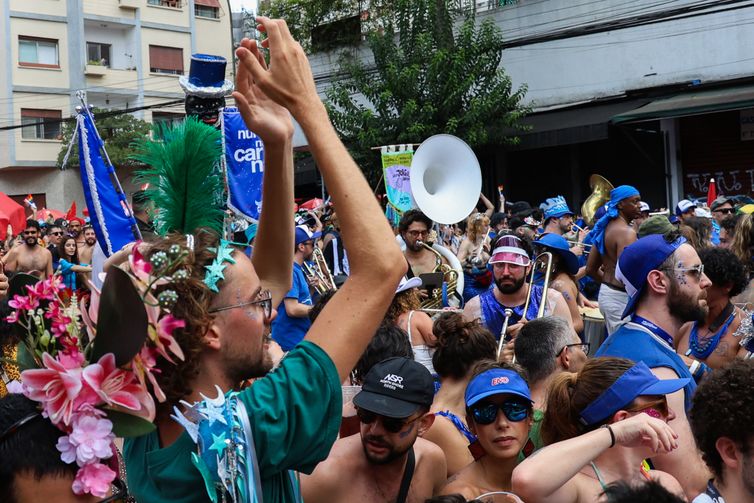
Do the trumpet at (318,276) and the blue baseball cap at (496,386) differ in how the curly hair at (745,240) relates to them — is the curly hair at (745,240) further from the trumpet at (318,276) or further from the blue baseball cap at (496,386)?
the blue baseball cap at (496,386)

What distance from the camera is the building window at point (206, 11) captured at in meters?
45.3

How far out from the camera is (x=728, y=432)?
277 cm

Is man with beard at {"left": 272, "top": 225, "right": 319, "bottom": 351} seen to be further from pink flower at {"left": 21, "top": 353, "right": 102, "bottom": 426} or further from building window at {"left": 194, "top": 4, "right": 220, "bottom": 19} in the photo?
building window at {"left": 194, "top": 4, "right": 220, "bottom": 19}

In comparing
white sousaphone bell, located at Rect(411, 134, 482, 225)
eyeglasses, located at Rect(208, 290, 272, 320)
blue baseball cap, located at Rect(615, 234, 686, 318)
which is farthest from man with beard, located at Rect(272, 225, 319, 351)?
eyeglasses, located at Rect(208, 290, 272, 320)

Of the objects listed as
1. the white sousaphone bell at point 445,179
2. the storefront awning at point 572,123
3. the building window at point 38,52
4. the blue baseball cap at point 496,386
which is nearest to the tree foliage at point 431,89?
the storefront awning at point 572,123

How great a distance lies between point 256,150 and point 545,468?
305 centimetres

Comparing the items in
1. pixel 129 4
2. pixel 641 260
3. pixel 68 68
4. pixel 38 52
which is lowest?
pixel 641 260

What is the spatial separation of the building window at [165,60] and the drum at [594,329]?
37.4 m

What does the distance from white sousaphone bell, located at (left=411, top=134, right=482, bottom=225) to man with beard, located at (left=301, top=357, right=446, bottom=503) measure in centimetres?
702

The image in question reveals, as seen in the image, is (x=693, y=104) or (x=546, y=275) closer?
(x=546, y=275)

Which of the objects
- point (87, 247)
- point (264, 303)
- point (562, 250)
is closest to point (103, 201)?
point (264, 303)

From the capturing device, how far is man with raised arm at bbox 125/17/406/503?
2.25 meters

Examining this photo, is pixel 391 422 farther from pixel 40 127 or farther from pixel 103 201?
pixel 40 127

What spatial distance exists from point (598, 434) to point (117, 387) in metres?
1.70
